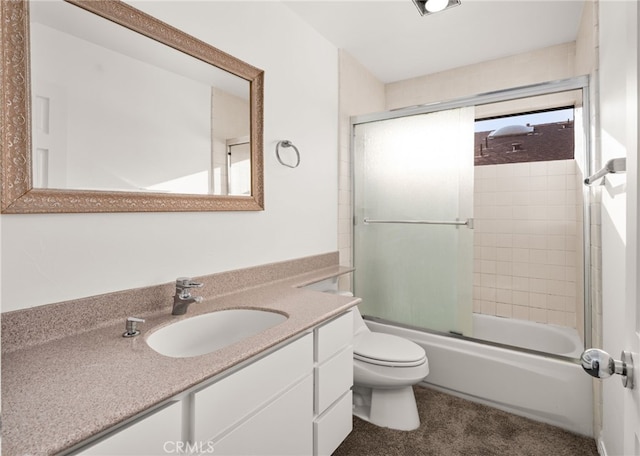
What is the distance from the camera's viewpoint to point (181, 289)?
128cm

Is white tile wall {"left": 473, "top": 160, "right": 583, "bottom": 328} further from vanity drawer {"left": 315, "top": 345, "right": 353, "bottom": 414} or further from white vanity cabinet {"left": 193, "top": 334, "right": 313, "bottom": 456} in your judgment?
white vanity cabinet {"left": 193, "top": 334, "right": 313, "bottom": 456}

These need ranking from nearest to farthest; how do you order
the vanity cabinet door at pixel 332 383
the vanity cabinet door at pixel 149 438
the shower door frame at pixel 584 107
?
1. the vanity cabinet door at pixel 149 438
2. the vanity cabinet door at pixel 332 383
3. the shower door frame at pixel 584 107

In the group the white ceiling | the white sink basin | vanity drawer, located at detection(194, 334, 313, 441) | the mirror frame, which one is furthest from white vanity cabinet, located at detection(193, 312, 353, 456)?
the white ceiling

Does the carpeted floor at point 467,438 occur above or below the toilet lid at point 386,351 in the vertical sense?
below

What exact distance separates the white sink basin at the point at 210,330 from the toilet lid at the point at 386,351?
721 millimetres

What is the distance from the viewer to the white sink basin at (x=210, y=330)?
1.21 m

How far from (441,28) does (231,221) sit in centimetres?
193

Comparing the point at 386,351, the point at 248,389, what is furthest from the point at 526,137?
the point at 248,389

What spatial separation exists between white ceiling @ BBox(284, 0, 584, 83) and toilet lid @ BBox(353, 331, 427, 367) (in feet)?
6.74

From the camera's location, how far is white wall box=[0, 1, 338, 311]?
1020 mm

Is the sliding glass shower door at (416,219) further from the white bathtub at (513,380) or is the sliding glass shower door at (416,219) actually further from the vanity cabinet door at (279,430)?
the vanity cabinet door at (279,430)

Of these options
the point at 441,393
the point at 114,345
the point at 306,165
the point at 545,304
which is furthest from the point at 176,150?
the point at 545,304

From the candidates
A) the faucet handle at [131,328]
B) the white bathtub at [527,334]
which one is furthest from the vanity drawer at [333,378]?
the white bathtub at [527,334]

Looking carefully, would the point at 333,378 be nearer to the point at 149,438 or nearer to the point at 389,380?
the point at 389,380
